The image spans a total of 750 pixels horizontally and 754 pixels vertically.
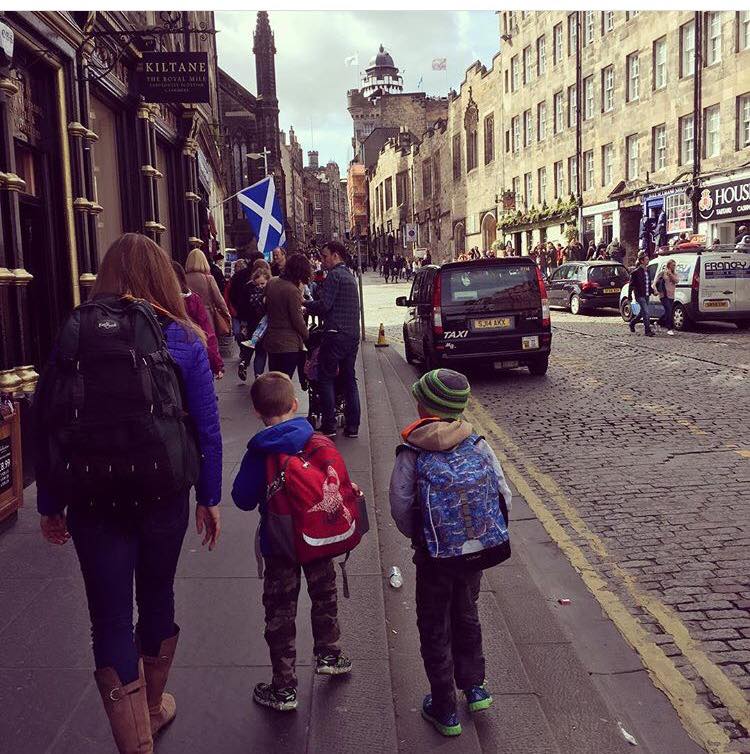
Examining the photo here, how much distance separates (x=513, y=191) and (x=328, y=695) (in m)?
48.2

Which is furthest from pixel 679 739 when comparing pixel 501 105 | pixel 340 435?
pixel 501 105

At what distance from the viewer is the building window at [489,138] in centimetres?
5297

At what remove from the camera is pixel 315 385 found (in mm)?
8320

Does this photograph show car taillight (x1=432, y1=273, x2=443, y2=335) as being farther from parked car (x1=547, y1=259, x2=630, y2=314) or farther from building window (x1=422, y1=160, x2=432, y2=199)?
building window (x1=422, y1=160, x2=432, y2=199)

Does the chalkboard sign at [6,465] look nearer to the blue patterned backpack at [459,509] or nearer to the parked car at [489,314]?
the blue patterned backpack at [459,509]

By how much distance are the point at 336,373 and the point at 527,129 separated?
41.7 meters

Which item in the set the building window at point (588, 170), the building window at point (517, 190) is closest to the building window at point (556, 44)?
the building window at point (588, 170)

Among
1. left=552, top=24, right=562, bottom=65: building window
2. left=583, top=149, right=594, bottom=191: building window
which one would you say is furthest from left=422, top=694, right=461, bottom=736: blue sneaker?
left=552, top=24, right=562, bottom=65: building window

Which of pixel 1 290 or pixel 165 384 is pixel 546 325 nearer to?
pixel 1 290

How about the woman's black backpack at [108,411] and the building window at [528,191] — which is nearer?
the woman's black backpack at [108,411]

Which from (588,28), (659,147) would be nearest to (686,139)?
(659,147)

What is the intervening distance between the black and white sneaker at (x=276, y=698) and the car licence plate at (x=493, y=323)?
9422mm

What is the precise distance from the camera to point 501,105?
5075 cm

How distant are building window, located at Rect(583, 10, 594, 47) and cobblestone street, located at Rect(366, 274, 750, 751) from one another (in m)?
28.6
